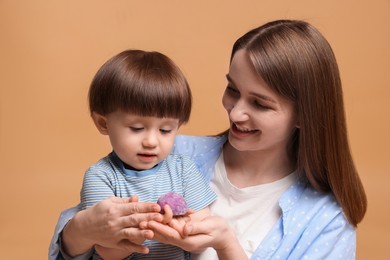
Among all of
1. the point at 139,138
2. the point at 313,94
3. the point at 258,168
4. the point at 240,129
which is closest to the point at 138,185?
the point at 139,138

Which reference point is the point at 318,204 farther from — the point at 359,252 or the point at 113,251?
the point at 359,252

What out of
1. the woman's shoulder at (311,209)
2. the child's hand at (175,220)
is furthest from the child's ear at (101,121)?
the woman's shoulder at (311,209)

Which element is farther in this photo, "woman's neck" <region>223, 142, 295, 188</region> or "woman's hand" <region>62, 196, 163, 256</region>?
"woman's neck" <region>223, 142, 295, 188</region>

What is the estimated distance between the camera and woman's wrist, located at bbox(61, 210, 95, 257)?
7.11ft

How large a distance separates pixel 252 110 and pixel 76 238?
0.62 m

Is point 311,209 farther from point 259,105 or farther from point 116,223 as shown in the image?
point 116,223

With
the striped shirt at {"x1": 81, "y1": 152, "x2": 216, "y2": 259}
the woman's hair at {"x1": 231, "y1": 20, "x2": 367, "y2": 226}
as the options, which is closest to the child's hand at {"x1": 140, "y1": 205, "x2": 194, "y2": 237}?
the striped shirt at {"x1": 81, "y1": 152, "x2": 216, "y2": 259}

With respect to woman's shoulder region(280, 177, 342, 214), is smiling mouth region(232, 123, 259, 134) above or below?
above

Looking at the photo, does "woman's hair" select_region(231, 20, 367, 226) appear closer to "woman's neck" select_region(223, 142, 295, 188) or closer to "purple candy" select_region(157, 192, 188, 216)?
"woman's neck" select_region(223, 142, 295, 188)

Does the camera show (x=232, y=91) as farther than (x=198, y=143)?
No

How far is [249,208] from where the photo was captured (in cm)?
241

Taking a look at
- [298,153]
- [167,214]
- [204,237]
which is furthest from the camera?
[298,153]

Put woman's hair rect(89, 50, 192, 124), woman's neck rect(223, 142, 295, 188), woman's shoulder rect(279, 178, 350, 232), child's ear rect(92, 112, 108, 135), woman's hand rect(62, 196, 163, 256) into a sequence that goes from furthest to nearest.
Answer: woman's neck rect(223, 142, 295, 188)
woman's shoulder rect(279, 178, 350, 232)
child's ear rect(92, 112, 108, 135)
woman's hair rect(89, 50, 192, 124)
woman's hand rect(62, 196, 163, 256)

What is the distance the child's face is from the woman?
0.24 metres
